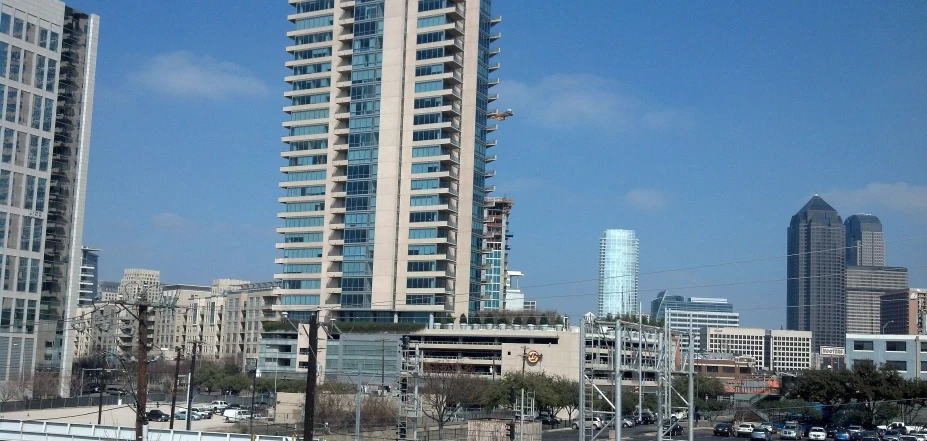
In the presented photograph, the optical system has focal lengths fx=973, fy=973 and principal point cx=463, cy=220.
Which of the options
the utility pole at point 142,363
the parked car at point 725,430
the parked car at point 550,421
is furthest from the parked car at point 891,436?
the utility pole at point 142,363

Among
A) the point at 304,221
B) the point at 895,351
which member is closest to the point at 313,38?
the point at 304,221

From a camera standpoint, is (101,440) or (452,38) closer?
(101,440)

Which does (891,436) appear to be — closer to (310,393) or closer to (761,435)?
(761,435)

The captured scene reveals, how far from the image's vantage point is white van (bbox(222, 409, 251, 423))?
8912 cm

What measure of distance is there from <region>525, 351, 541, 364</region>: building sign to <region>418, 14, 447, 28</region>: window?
45211 mm

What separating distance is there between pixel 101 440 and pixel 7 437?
6.16 meters

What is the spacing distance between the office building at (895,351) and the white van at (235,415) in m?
73.6

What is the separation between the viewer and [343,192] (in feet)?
438

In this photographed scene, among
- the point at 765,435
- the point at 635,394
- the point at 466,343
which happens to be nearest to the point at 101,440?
the point at 765,435

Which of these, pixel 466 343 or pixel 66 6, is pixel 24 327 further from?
pixel 466 343

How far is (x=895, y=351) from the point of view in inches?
4862

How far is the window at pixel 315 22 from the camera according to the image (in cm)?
13566

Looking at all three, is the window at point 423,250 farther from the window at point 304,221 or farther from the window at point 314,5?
the window at point 314,5

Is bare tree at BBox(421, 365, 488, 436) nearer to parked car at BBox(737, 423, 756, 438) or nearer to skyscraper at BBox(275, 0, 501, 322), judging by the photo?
parked car at BBox(737, 423, 756, 438)
